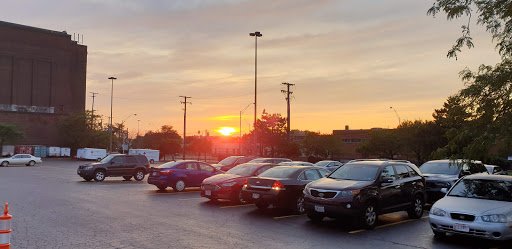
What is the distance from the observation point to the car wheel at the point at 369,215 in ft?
34.0

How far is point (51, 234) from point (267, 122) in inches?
2060

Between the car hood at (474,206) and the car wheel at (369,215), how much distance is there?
1.76 meters

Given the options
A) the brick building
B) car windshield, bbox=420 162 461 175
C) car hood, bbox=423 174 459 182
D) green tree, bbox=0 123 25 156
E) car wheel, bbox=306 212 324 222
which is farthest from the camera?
the brick building

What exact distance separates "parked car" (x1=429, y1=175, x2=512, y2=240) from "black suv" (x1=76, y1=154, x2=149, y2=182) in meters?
20.2

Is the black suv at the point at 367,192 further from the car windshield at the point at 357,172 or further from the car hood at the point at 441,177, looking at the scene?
the car hood at the point at 441,177

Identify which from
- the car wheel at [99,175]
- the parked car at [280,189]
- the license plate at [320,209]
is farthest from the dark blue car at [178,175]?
the license plate at [320,209]

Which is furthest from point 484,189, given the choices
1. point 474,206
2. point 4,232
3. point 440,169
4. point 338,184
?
point 4,232

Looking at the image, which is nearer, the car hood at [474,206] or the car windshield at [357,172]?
the car hood at [474,206]

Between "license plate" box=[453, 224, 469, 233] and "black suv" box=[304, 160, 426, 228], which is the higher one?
"black suv" box=[304, 160, 426, 228]

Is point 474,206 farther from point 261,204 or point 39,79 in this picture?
point 39,79

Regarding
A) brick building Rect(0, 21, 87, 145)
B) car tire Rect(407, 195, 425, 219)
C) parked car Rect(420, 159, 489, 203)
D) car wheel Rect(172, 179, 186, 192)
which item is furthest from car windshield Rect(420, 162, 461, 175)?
brick building Rect(0, 21, 87, 145)

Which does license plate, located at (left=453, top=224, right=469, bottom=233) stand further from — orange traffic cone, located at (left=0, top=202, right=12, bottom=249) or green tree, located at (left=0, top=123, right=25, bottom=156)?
green tree, located at (left=0, top=123, right=25, bottom=156)

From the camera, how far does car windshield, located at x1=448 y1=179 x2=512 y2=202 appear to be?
9484mm

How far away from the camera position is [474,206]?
8836mm
